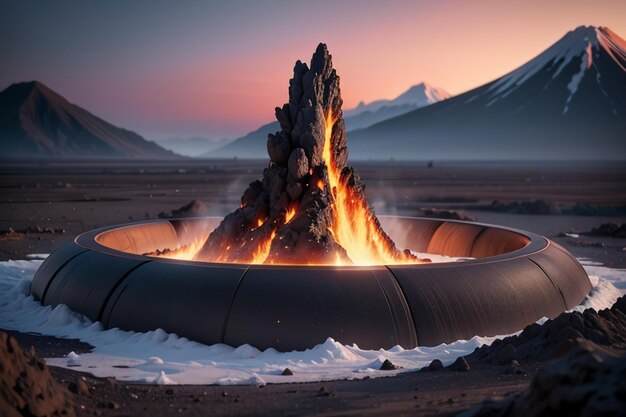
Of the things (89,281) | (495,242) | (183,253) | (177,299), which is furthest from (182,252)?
(495,242)

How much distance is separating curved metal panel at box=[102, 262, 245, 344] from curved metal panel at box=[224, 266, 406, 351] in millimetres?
229

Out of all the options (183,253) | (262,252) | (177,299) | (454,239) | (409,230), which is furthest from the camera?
(409,230)

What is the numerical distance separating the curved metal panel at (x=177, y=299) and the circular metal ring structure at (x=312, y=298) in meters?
0.01

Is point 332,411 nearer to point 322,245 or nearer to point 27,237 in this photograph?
point 322,245

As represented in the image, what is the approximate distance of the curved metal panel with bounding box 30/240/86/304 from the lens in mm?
12297

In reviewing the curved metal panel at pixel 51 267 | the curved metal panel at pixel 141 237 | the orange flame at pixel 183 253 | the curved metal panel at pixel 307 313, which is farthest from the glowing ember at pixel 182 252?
the curved metal panel at pixel 307 313

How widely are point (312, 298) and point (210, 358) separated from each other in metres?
1.54

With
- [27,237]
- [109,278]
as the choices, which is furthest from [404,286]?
[27,237]

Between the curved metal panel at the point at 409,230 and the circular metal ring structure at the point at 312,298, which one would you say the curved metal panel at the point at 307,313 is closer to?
the circular metal ring structure at the point at 312,298

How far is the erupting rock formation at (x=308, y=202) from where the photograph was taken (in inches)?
488

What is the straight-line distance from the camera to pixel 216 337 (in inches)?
380

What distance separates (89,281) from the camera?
36.8ft

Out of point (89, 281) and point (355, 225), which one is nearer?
point (89, 281)

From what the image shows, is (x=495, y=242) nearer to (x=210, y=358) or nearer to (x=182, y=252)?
(x=182, y=252)
